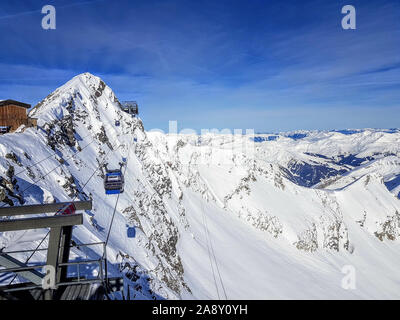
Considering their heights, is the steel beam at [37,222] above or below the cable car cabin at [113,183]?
above

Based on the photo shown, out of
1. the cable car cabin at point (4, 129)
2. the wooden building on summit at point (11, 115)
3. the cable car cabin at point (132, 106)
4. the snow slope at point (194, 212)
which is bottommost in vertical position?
the snow slope at point (194, 212)

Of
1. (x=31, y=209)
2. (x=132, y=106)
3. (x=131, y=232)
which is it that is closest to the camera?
(x=31, y=209)

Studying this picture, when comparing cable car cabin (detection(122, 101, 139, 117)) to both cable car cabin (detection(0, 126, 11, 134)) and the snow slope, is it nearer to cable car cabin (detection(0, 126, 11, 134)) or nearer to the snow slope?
the snow slope

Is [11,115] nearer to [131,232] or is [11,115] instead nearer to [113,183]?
[113,183]

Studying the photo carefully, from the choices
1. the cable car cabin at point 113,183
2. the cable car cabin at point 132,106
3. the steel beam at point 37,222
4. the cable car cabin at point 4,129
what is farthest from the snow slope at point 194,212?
the steel beam at point 37,222

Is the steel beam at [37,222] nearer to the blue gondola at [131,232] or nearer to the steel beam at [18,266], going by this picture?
the steel beam at [18,266]

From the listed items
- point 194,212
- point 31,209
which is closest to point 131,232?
point 31,209
